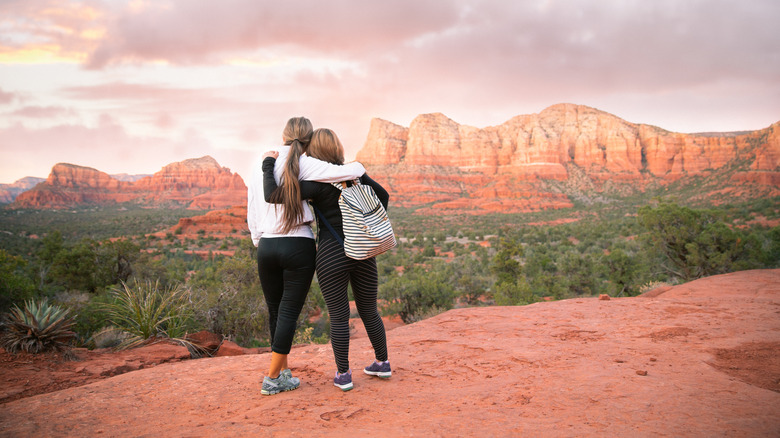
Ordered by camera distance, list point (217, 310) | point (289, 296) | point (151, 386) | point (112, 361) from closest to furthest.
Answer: point (289, 296) < point (151, 386) < point (112, 361) < point (217, 310)

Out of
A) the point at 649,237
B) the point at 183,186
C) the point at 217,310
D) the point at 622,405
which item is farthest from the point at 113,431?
the point at 183,186

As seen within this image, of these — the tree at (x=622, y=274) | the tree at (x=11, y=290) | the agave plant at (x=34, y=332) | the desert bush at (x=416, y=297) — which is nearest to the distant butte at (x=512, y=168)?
the tree at (x=622, y=274)

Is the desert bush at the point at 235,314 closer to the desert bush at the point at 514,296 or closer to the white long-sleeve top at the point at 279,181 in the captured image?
the white long-sleeve top at the point at 279,181

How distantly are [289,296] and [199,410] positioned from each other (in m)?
1.02

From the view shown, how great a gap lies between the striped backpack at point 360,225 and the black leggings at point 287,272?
28 centimetres

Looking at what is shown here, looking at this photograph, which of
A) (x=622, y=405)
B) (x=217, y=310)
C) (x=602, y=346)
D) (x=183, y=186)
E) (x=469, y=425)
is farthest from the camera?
(x=183, y=186)

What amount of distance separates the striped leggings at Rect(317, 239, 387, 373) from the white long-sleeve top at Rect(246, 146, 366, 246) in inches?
10.0

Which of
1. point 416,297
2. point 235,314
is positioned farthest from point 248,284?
point 416,297

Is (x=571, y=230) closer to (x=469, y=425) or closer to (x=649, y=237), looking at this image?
(x=649, y=237)

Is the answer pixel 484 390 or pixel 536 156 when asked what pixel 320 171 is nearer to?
pixel 484 390

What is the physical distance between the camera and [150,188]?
397ft

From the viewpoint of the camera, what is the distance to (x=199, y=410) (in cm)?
297

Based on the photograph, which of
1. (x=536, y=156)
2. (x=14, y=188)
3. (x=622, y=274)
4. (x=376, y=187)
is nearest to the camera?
(x=376, y=187)

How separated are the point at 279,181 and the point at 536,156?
101796 millimetres
